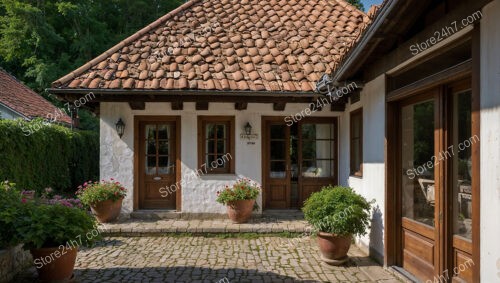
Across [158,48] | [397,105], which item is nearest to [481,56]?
[397,105]

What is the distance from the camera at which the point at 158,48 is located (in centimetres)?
841

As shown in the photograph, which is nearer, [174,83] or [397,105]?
[397,105]

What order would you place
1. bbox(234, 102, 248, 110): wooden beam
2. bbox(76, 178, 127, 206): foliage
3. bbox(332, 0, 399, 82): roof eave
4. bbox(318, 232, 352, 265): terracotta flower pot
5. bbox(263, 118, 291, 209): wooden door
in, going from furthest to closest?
bbox(263, 118, 291, 209): wooden door → bbox(234, 102, 248, 110): wooden beam → bbox(76, 178, 127, 206): foliage → bbox(318, 232, 352, 265): terracotta flower pot → bbox(332, 0, 399, 82): roof eave

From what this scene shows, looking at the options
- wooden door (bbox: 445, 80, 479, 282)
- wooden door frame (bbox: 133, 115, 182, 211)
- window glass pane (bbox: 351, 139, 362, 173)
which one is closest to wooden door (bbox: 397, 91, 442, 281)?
wooden door (bbox: 445, 80, 479, 282)

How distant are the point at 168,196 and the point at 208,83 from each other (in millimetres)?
2810

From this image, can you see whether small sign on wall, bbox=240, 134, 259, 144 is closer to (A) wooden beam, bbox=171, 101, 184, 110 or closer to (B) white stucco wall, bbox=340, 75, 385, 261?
(A) wooden beam, bbox=171, 101, 184, 110

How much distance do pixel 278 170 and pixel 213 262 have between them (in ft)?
11.0

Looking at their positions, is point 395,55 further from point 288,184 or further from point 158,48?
point 158,48

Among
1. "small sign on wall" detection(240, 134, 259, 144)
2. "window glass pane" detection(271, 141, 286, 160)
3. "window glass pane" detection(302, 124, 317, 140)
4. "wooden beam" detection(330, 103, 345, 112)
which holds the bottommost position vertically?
"window glass pane" detection(271, 141, 286, 160)

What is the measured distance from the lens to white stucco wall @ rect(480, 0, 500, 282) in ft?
9.29

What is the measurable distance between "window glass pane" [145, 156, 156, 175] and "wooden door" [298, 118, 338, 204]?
342 centimetres

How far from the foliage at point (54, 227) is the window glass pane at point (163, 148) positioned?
365 cm

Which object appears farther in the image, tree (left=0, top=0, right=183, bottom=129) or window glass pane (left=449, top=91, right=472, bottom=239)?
tree (left=0, top=0, right=183, bottom=129)

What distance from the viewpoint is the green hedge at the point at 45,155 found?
791cm
